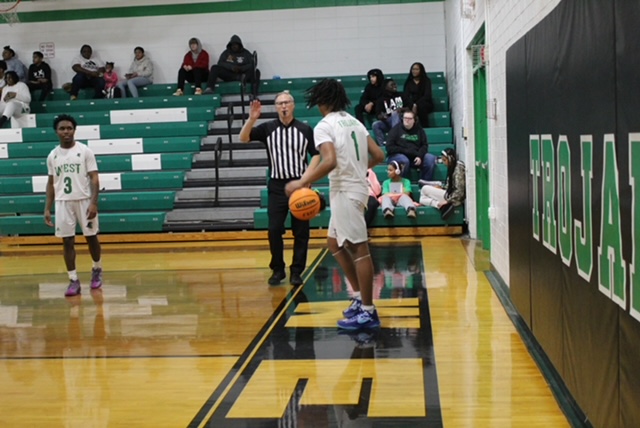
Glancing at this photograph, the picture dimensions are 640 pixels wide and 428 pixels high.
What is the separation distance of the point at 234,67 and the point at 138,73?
2.21 metres

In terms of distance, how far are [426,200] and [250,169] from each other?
3149 mm

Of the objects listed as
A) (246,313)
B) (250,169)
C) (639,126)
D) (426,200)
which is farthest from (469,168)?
(639,126)

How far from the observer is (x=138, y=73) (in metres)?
16.7

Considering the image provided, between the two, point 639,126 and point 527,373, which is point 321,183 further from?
point 639,126

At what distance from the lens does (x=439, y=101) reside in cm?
1504

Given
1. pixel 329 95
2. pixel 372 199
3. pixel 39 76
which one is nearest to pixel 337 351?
pixel 329 95

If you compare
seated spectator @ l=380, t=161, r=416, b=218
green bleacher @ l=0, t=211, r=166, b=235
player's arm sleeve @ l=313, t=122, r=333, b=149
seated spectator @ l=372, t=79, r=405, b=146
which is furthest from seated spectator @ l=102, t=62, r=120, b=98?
player's arm sleeve @ l=313, t=122, r=333, b=149

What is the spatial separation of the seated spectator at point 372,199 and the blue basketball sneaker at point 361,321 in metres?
5.51

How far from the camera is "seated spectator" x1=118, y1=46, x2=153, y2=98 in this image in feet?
54.1

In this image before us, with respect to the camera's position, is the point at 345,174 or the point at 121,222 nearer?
the point at 345,174

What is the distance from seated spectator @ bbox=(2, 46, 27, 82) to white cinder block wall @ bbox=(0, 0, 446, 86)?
60 centimetres

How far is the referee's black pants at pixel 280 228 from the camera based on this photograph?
8.06 m

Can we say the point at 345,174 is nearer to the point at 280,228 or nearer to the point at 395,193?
the point at 280,228

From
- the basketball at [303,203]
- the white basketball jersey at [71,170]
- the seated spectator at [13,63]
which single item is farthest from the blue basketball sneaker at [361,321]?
the seated spectator at [13,63]
